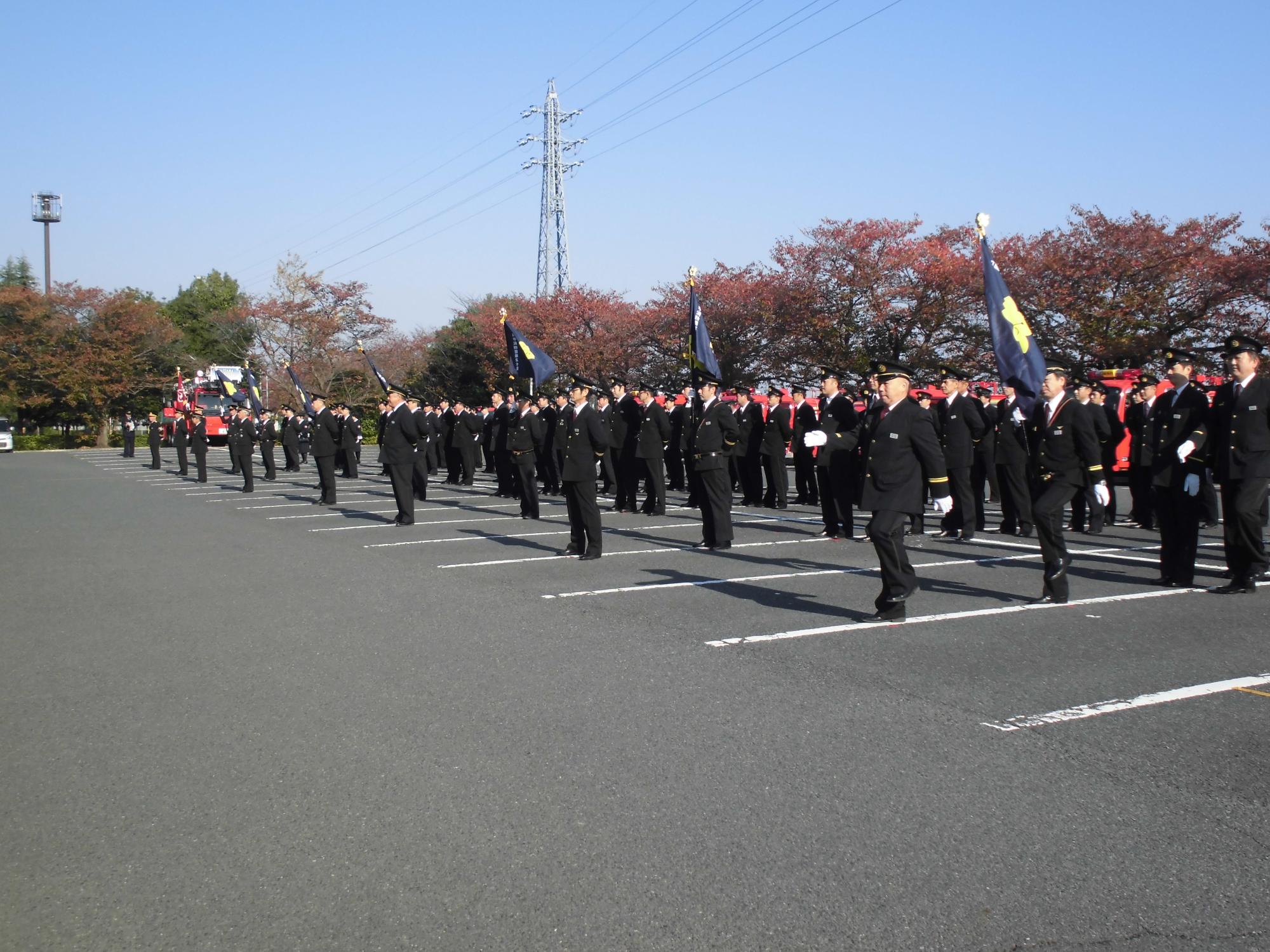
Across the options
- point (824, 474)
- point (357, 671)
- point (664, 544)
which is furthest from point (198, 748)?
point (824, 474)

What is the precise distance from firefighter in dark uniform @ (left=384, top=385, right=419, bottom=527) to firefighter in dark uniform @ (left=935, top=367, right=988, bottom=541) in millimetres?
7213

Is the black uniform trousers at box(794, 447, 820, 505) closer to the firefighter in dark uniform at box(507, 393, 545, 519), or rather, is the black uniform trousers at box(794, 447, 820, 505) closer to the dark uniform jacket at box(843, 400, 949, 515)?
the firefighter in dark uniform at box(507, 393, 545, 519)

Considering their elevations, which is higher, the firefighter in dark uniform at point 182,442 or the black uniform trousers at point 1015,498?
the firefighter in dark uniform at point 182,442

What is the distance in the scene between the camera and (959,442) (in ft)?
44.6

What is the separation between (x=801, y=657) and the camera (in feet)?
22.2

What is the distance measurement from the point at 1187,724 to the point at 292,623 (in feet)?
19.3

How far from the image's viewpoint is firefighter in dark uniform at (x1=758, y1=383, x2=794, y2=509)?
1730cm

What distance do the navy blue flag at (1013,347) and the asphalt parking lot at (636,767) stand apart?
1.83m

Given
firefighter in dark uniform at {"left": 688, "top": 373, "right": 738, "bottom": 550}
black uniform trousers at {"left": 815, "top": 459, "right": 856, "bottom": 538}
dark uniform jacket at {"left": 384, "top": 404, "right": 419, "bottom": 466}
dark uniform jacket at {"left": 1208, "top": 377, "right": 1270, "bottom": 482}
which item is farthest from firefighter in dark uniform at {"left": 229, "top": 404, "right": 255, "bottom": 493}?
dark uniform jacket at {"left": 1208, "top": 377, "right": 1270, "bottom": 482}

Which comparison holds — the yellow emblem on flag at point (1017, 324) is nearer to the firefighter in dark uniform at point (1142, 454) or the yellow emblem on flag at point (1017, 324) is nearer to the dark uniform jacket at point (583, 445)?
the firefighter in dark uniform at point (1142, 454)

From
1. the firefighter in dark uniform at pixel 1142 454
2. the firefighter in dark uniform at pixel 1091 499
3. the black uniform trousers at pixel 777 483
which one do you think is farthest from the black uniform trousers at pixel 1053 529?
the black uniform trousers at pixel 777 483

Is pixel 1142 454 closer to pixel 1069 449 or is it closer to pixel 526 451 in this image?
pixel 1069 449

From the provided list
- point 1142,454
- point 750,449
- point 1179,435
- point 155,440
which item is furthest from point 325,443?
point 155,440

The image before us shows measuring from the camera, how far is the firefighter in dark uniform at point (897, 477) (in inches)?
305
